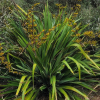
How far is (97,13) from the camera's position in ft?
13.3

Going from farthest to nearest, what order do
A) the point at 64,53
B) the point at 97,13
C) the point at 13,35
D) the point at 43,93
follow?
the point at 97,13
the point at 13,35
the point at 64,53
the point at 43,93

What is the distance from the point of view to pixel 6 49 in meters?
2.60

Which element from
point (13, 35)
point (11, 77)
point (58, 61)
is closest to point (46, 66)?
point (58, 61)

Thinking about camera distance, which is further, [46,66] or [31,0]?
[31,0]

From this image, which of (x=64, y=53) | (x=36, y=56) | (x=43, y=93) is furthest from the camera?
(x=64, y=53)

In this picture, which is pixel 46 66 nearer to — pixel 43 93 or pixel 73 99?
pixel 43 93

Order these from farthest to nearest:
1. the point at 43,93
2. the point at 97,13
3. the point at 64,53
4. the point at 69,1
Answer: the point at 69,1 → the point at 97,13 → the point at 64,53 → the point at 43,93

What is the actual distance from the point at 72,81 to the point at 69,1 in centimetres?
379

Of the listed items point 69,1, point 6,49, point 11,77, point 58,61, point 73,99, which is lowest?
point 73,99

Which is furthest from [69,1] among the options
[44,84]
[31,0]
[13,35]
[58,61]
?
[44,84]

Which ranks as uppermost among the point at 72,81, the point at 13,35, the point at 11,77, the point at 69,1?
the point at 69,1

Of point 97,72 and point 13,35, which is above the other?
point 13,35

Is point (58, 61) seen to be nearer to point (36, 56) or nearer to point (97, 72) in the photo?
point (36, 56)

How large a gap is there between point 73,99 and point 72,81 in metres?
0.33
